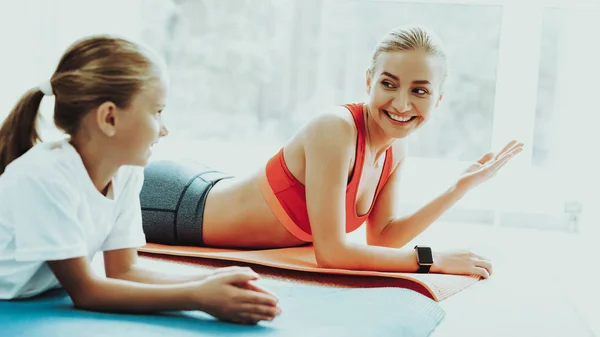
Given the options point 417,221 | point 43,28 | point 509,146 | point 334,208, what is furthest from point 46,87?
point 43,28

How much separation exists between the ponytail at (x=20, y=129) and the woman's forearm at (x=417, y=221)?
1.01 meters

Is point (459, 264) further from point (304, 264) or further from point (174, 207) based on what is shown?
point (174, 207)

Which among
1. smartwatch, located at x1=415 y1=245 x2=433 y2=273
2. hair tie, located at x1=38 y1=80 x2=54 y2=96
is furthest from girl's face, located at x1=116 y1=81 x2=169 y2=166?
smartwatch, located at x1=415 y1=245 x2=433 y2=273

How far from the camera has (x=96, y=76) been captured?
1.23 metres

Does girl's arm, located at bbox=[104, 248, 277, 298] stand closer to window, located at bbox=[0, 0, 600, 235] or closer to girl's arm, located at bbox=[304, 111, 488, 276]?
girl's arm, located at bbox=[304, 111, 488, 276]

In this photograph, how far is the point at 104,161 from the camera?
129 cm

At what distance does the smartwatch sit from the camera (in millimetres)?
1757

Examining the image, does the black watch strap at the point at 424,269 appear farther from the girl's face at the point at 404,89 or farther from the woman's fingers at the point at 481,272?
the girl's face at the point at 404,89

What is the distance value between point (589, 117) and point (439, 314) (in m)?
1.73

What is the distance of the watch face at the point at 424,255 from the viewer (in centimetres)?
176

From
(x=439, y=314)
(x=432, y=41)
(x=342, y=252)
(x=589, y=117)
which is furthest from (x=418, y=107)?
(x=589, y=117)

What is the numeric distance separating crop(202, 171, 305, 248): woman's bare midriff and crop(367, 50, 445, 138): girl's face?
39cm

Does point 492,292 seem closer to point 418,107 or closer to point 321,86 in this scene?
point 418,107

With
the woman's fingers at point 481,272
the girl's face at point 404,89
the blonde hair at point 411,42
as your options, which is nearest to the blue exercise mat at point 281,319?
the woman's fingers at point 481,272
